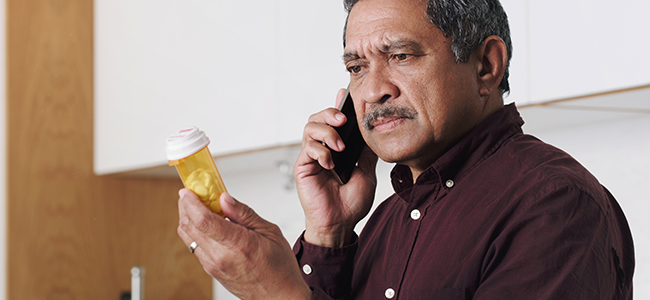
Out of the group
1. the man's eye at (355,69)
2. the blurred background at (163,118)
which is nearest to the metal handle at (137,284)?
the blurred background at (163,118)

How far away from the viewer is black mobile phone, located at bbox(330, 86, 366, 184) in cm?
95

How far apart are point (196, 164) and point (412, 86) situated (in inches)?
11.3

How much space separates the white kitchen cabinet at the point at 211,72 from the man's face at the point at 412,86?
2.18ft

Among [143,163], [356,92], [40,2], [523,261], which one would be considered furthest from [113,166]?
[523,261]

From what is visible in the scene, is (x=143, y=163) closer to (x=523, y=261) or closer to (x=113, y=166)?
(x=113, y=166)

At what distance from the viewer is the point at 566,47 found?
1073 mm

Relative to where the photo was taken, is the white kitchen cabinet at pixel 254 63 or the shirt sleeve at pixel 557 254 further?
the white kitchen cabinet at pixel 254 63

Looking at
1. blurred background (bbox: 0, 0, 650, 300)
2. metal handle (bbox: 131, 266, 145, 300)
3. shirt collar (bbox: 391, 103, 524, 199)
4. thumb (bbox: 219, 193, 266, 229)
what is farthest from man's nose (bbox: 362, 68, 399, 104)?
metal handle (bbox: 131, 266, 145, 300)

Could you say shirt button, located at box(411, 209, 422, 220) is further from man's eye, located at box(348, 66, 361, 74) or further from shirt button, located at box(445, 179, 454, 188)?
man's eye, located at box(348, 66, 361, 74)

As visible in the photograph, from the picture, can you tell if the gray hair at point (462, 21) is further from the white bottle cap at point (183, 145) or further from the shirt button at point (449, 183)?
the white bottle cap at point (183, 145)

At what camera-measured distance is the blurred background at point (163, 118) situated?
1.38 metres

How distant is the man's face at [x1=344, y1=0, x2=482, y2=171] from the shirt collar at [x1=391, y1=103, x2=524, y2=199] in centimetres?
2

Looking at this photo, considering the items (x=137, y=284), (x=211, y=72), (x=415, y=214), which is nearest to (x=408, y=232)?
(x=415, y=214)

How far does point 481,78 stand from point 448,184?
0.15 m
